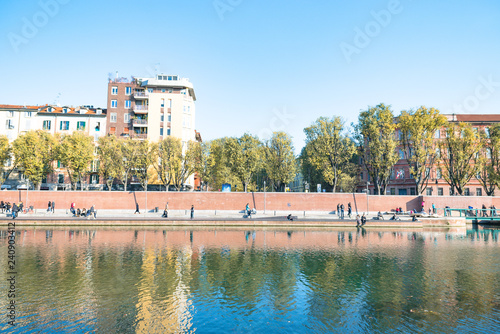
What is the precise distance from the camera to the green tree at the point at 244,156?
182 ft

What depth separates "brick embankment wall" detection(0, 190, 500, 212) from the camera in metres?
50.1

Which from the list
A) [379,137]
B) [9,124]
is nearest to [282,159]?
[379,137]

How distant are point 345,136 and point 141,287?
4791cm

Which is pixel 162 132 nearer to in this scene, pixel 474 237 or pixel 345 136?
pixel 345 136

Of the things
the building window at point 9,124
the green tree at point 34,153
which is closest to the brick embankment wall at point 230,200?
the green tree at point 34,153

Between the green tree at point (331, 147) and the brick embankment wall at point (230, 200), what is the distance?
5692 millimetres

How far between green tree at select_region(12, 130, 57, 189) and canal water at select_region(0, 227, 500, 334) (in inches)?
1057

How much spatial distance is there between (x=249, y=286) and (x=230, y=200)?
3443 centimetres

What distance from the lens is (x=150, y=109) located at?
221ft

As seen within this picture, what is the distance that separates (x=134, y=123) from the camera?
6788 cm

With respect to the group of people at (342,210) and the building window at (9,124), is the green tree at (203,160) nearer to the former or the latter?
the group of people at (342,210)

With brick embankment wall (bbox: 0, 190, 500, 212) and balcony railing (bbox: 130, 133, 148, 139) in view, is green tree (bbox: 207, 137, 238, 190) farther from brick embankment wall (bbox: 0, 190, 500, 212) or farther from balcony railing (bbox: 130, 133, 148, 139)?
balcony railing (bbox: 130, 133, 148, 139)

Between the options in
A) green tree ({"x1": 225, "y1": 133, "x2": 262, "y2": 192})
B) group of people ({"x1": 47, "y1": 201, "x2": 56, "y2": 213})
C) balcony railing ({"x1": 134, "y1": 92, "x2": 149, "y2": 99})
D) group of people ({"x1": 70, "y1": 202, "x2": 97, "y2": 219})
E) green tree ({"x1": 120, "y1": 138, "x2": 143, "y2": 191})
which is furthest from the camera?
balcony railing ({"x1": 134, "y1": 92, "x2": 149, "y2": 99})

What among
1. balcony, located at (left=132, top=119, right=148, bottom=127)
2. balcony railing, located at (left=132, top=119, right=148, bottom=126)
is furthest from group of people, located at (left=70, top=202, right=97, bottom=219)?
balcony railing, located at (left=132, top=119, right=148, bottom=126)
